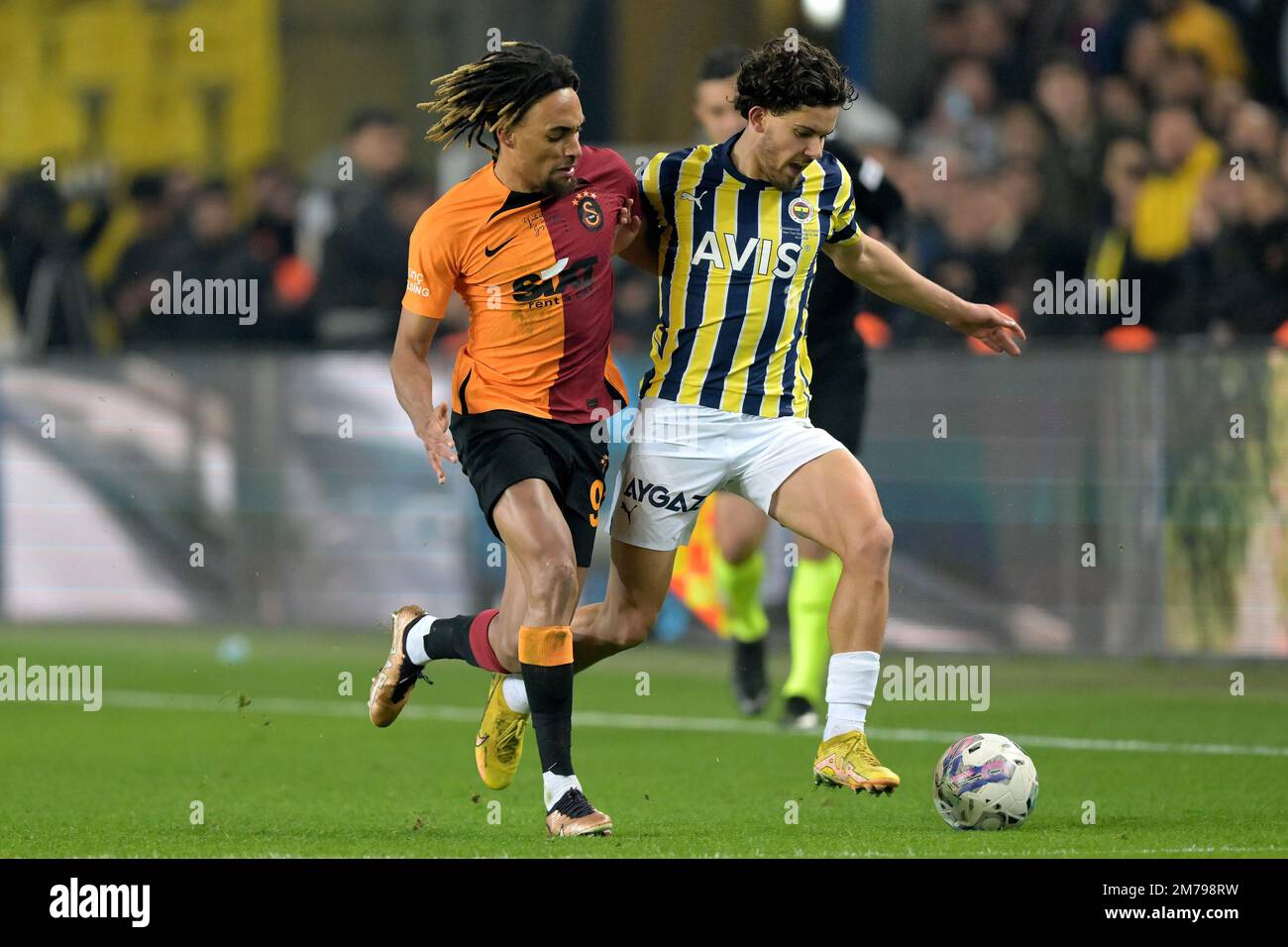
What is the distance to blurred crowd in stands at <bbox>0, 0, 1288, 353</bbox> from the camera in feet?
38.9

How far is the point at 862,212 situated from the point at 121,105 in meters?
10.3

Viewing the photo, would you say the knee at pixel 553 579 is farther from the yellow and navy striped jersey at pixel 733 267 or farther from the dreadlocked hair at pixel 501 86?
the dreadlocked hair at pixel 501 86

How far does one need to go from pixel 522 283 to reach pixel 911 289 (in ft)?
4.18

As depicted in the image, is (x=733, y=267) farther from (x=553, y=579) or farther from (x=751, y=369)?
(x=553, y=579)

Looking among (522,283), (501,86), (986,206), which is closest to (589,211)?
(522,283)

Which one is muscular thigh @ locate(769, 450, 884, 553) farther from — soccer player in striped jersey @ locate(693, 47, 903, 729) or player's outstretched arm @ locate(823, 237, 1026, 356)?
soccer player in striped jersey @ locate(693, 47, 903, 729)

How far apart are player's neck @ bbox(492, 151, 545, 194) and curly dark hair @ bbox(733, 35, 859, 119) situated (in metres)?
0.67

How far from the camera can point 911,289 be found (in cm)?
683

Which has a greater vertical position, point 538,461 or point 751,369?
Result: point 751,369

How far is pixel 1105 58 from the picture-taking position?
43.9ft

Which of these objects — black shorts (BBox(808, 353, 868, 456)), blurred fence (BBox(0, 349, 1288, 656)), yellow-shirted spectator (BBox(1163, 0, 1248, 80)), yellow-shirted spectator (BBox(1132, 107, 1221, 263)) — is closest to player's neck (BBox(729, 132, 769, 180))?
black shorts (BBox(808, 353, 868, 456))

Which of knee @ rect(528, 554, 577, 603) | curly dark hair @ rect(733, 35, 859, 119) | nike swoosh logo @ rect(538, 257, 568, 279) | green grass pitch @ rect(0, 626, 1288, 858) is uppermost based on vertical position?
curly dark hair @ rect(733, 35, 859, 119)

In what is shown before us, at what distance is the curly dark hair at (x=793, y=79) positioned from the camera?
6.22m

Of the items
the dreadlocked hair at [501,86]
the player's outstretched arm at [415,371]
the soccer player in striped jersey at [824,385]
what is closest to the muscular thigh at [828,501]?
the player's outstretched arm at [415,371]
